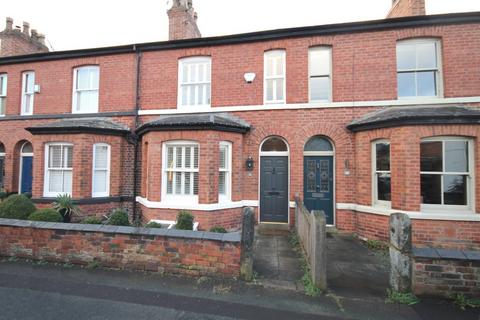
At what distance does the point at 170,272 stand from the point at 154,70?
7.66 meters

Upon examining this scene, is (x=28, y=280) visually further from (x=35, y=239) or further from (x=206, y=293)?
(x=206, y=293)

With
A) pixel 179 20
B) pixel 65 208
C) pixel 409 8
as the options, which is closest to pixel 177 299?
pixel 65 208

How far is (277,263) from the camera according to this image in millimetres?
5066

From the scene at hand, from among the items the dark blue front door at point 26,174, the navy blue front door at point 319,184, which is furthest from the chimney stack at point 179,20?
the dark blue front door at point 26,174

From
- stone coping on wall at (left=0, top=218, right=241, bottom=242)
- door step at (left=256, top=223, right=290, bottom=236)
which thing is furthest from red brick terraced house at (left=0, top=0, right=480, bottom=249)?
stone coping on wall at (left=0, top=218, right=241, bottom=242)

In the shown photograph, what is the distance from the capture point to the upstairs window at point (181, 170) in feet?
25.1

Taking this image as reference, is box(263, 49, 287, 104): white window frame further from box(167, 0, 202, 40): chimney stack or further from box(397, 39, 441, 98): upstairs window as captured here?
box(167, 0, 202, 40): chimney stack

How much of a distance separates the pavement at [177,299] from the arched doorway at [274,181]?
3497 millimetres

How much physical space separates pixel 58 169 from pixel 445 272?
35.9 ft

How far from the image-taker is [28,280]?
13.7 ft

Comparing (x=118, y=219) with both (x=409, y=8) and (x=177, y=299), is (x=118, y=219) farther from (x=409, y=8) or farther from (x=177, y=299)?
(x=409, y=8)

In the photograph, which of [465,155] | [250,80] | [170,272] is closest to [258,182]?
[250,80]

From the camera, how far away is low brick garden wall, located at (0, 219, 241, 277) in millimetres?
4273

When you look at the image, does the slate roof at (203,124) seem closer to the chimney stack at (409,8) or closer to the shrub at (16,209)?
the shrub at (16,209)
